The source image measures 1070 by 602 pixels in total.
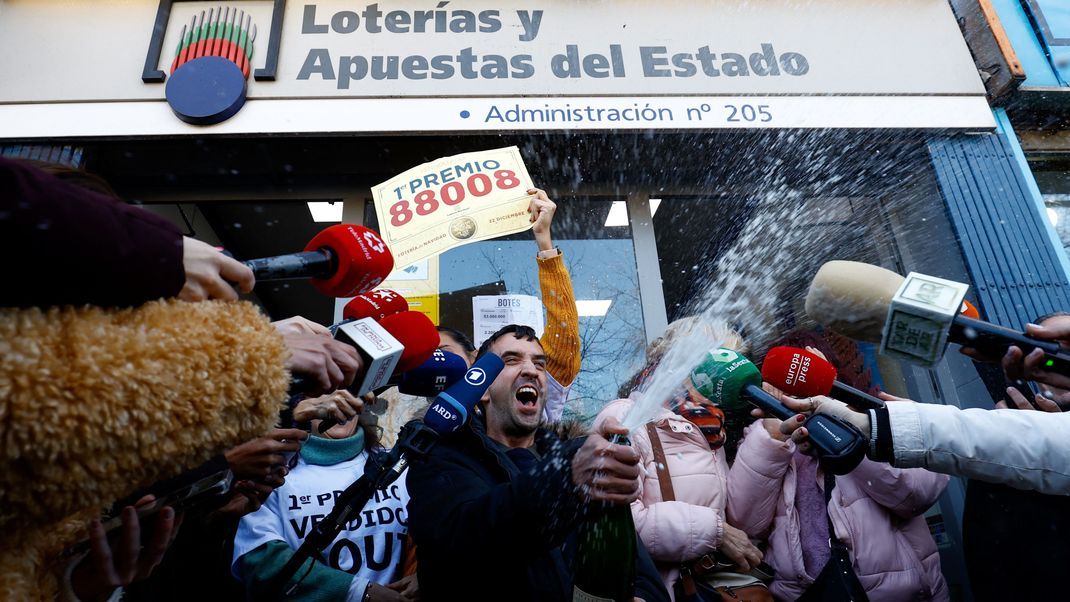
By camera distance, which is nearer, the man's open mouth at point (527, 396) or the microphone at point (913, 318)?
the microphone at point (913, 318)

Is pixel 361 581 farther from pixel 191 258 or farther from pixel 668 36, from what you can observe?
pixel 668 36

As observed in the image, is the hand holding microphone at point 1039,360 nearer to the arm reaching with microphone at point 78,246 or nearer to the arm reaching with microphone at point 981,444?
the arm reaching with microphone at point 981,444

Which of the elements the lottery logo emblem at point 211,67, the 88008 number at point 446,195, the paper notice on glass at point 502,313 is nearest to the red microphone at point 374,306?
the 88008 number at point 446,195

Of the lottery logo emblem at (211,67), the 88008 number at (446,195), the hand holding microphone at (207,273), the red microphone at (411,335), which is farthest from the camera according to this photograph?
the lottery logo emblem at (211,67)

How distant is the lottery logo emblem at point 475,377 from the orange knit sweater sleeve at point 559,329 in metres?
1.33

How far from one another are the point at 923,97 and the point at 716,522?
4248mm

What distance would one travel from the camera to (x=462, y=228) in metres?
3.58

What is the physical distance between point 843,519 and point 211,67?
5.29 metres

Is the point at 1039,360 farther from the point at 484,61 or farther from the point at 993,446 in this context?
the point at 484,61

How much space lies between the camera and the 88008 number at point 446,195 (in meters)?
3.71

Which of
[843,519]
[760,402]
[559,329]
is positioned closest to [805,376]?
[760,402]

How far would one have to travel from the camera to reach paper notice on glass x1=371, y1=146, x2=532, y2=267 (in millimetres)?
3586

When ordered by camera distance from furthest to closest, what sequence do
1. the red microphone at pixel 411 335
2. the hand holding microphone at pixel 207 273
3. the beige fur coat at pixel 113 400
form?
1. the red microphone at pixel 411 335
2. the hand holding microphone at pixel 207 273
3. the beige fur coat at pixel 113 400

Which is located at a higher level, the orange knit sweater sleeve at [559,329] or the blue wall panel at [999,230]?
the blue wall panel at [999,230]
